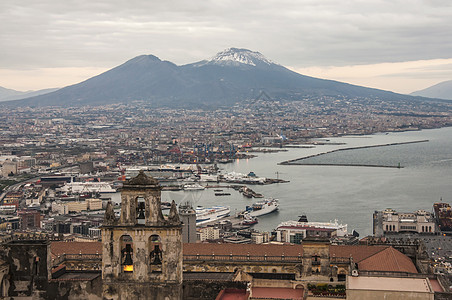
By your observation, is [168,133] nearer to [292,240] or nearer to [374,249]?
[292,240]

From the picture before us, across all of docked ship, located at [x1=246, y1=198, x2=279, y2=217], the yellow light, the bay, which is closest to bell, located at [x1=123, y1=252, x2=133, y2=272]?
the yellow light

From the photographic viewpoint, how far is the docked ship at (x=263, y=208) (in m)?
46.3

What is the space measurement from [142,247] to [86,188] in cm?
5121

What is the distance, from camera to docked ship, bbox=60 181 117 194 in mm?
60250

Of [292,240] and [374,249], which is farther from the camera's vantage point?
[292,240]

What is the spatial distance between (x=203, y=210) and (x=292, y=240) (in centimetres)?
1264

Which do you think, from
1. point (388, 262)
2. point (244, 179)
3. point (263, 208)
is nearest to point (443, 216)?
point (263, 208)

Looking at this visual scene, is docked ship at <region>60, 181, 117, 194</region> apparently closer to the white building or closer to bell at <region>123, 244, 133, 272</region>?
the white building

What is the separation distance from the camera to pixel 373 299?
10234 mm

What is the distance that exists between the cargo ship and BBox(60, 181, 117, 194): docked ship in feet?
84.4

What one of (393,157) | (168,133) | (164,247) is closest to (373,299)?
(164,247)

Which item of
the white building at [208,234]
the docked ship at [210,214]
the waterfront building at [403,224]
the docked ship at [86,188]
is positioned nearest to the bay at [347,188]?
the waterfront building at [403,224]

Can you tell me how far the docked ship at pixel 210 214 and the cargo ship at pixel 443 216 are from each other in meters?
11.7

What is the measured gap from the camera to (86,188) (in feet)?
201
